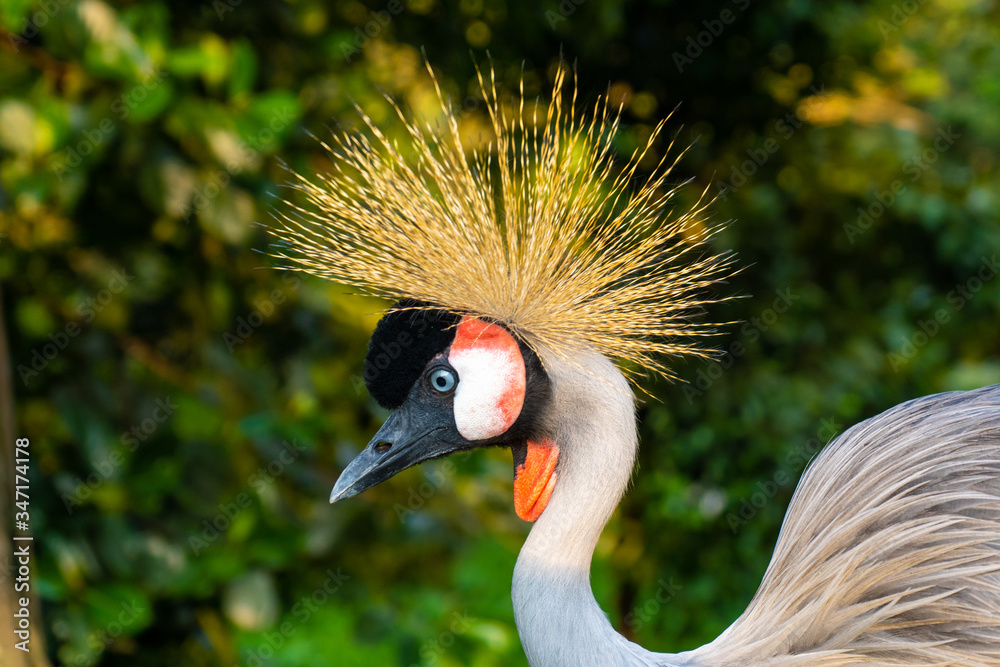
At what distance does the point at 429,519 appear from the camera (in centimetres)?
188

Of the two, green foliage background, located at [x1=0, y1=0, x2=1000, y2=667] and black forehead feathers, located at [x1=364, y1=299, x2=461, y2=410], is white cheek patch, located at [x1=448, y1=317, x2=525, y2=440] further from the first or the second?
green foliage background, located at [x1=0, y1=0, x2=1000, y2=667]

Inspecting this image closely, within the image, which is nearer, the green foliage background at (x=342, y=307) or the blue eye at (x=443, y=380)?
the blue eye at (x=443, y=380)

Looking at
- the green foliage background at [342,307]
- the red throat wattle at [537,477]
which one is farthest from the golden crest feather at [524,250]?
the green foliage background at [342,307]

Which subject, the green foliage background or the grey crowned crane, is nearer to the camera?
the grey crowned crane

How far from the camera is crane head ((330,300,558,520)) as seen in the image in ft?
3.77

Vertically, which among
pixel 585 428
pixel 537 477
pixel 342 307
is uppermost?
pixel 585 428

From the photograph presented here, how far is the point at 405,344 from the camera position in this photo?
3.79 ft

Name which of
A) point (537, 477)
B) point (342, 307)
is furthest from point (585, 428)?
point (342, 307)

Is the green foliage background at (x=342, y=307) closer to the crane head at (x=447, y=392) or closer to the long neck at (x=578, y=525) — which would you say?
the crane head at (x=447, y=392)

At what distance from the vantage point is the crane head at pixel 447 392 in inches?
45.3

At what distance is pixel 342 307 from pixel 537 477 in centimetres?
80

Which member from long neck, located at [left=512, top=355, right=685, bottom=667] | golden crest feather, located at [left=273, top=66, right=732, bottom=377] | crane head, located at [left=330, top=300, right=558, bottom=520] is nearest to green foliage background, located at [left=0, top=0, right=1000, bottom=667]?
golden crest feather, located at [left=273, top=66, right=732, bottom=377]

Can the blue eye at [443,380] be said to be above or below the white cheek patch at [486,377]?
below

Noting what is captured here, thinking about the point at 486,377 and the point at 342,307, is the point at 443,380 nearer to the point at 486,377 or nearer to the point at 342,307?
the point at 486,377
